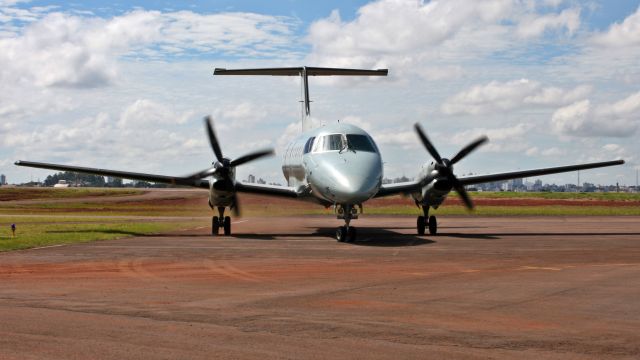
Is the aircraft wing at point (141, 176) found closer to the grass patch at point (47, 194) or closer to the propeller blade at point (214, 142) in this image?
the propeller blade at point (214, 142)

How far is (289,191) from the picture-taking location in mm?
28578

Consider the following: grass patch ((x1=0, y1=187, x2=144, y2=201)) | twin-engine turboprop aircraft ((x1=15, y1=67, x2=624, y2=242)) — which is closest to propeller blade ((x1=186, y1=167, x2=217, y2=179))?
twin-engine turboprop aircraft ((x1=15, y1=67, x2=624, y2=242))

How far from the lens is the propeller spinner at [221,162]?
27.4 meters

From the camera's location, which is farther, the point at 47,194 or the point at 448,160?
the point at 47,194

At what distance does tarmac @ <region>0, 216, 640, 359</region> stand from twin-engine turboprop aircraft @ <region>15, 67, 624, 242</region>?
3.47m

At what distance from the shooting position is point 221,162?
27.5 metres

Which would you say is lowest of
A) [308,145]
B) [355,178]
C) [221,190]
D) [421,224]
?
[421,224]

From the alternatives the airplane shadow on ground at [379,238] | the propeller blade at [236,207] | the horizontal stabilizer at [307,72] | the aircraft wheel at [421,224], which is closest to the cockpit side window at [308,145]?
the airplane shadow on ground at [379,238]

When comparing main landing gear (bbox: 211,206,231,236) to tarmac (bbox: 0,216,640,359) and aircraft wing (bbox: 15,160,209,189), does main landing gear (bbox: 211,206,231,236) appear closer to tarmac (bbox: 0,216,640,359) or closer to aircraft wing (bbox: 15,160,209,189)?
aircraft wing (bbox: 15,160,209,189)

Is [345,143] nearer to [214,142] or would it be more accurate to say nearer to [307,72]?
[214,142]

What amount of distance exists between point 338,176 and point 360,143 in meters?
2.03

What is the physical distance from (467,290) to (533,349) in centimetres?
470

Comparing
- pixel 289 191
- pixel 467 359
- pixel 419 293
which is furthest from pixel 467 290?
pixel 289 191

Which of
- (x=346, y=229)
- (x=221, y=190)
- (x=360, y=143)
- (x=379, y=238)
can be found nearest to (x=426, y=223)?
(x=379, y=238)
